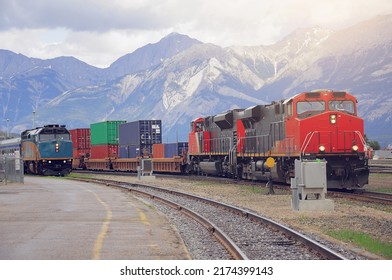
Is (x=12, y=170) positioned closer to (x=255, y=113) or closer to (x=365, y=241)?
(x=255, y=113)

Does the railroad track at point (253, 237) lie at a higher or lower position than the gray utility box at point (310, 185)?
lower

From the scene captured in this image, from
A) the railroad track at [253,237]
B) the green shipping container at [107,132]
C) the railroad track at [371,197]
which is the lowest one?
the railroad track at [253,237]

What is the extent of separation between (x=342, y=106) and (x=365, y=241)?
40.4ft

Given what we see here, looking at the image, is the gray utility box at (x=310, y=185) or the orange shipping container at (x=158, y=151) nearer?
the gray utility box at (x=310, y=185)

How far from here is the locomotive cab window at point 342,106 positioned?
23359mm

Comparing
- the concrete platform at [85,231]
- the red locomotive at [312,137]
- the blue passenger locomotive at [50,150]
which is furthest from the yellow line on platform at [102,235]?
the blue passenger locomotive at [50,150]

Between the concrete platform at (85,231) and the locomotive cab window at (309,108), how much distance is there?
647 cm

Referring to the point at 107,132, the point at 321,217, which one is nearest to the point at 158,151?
the point at 107,132

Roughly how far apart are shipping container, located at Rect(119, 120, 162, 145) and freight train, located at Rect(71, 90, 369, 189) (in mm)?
10809

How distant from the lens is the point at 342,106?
23562mm

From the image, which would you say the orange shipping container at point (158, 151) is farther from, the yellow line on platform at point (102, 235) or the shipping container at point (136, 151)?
the yellow line on platform at point (102, 235)
